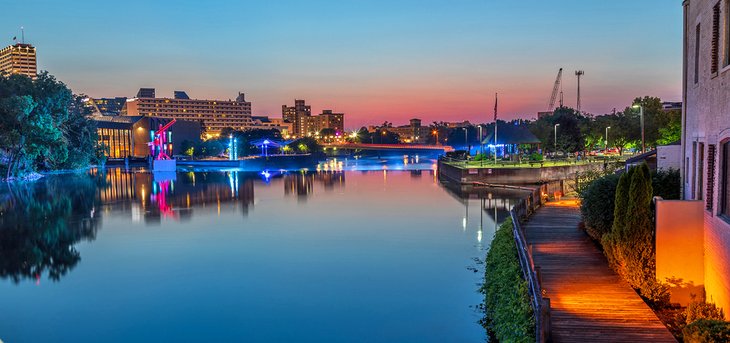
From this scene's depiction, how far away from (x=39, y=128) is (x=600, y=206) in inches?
2560

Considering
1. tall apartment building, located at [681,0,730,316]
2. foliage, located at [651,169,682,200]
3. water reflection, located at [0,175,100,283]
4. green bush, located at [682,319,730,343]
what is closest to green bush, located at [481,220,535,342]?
green bush, located at [682,319,730,343]

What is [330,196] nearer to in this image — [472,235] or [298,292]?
[472,235]

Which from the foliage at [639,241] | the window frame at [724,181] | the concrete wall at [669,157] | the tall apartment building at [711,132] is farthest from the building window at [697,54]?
the concrete wall at [669,157]

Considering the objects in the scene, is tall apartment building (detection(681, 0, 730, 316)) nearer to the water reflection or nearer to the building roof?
the water reflection

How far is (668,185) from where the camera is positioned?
690 inches

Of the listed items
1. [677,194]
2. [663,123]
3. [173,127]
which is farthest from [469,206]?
[173,127]

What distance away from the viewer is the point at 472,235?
98.4 ft

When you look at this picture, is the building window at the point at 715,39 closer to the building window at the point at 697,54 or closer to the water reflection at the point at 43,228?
the building window at the point at 697,54

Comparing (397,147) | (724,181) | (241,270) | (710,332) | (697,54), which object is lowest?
(241,270)

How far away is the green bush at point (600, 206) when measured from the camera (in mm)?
18375

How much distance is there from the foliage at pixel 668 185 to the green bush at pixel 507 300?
4.59 m

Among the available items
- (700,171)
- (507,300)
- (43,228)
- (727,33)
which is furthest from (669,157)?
(43,228)

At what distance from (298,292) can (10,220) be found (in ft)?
81.0

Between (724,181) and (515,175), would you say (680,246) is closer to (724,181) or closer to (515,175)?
(724,181)
